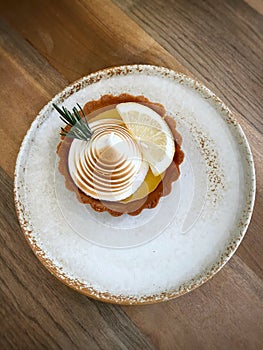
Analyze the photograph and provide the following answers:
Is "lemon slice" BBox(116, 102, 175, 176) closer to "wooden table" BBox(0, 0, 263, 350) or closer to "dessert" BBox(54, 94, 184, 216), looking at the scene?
"dessert" BBox(54, 94, 184, 216)

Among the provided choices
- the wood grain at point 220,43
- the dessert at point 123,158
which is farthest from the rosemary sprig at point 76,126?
the wood grain at point 220,43

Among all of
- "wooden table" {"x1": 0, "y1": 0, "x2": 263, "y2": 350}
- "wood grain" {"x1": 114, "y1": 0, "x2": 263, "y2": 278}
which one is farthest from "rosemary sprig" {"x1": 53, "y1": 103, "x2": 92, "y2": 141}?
"wood grain" {"x1": 114, "y1": 0, "x2": 263, "y2": 278}

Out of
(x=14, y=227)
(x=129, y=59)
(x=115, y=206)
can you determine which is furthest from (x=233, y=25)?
(x=14, y=227)

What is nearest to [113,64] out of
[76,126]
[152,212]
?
[76,126]

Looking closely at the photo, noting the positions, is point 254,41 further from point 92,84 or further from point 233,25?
point 92,84

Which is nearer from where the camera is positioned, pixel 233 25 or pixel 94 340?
pixel 94 340

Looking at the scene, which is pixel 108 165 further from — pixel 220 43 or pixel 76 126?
pixel 220 43

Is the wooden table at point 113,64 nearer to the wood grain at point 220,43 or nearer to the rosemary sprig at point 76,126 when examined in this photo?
the wood grain at point 220,43
